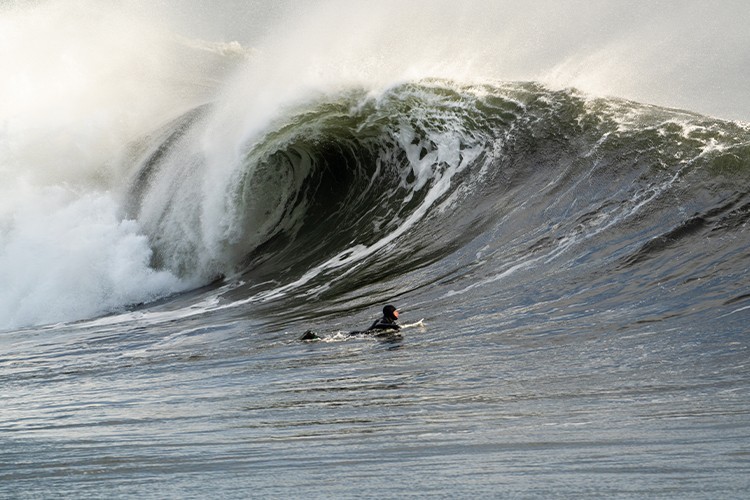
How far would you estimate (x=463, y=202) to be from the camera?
54.8 ft

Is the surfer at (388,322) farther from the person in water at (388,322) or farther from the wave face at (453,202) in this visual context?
the wave face at (453,202)

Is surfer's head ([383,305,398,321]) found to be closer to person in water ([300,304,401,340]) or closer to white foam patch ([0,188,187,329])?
person in water ([300,304,401,340])

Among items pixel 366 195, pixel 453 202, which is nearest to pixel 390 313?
pixel 453 202

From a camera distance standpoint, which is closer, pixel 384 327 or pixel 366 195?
pixel 384 327

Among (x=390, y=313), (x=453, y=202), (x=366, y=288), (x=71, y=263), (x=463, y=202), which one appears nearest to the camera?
(x=390, y=313)

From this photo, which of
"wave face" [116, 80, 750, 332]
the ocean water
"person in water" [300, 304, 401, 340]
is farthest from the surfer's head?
"wave face" [116, 80, 750, 332]

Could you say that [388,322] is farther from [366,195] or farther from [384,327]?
[366,195]

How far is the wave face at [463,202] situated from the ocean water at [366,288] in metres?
0.07

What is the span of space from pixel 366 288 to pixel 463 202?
12.0 ft

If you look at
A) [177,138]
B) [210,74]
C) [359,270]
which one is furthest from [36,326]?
[210,74]

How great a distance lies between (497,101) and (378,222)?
4.94 m

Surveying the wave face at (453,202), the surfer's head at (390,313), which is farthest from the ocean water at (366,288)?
the surfer's head at (390,313)

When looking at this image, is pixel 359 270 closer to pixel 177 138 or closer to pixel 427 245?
pixel 427 245

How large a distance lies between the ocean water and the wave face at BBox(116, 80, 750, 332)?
0.07m
